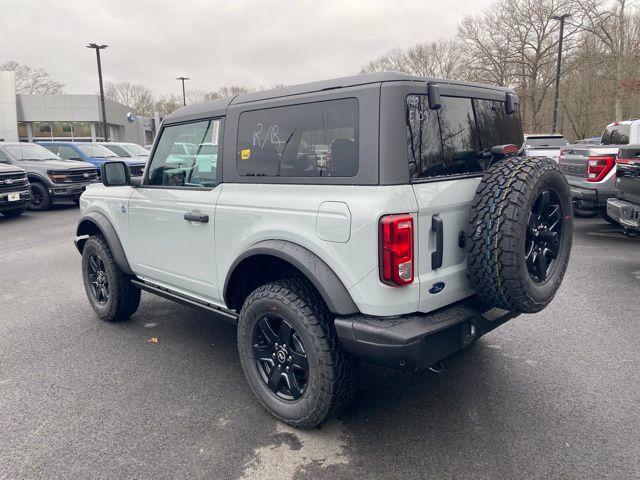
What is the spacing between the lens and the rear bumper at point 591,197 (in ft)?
26.3

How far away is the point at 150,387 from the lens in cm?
342

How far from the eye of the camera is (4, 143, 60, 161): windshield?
13172 mm

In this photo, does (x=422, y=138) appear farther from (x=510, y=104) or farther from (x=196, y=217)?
(x=196, y=217)

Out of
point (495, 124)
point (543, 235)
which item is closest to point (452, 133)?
point (495, 124)

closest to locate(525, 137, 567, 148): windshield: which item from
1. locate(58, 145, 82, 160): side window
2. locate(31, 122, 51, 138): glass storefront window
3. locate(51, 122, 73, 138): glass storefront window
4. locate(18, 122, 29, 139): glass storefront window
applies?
locate(58, 145, 82, 160): side window

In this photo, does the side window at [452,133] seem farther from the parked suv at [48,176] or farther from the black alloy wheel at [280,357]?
the parked suv at [48,176]

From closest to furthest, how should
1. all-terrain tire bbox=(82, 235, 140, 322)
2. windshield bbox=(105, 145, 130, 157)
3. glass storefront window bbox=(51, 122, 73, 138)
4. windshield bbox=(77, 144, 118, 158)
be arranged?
1. all-terrain tire bbox=(82, 235, 140, 322)
2. windshield bbox=(77, 144, 118, 158)
3. windshield bbox=(105, 145, 130, 157)
4. glass storefront window bbox=(51, 122, 73, 138)

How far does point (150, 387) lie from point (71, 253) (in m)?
5.54

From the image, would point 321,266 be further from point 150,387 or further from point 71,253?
point 71,253

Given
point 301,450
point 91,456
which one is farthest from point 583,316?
point 91,456

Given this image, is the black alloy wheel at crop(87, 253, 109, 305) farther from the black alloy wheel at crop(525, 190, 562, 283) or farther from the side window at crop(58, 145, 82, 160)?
the side window at crop(58, 145, 82, 160)

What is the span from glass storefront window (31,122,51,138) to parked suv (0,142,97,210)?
33.0 metres

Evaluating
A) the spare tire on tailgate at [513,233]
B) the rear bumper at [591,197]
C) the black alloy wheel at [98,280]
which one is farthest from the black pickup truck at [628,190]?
the black alloy wheel at [98,280]

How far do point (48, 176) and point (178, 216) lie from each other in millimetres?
11168
